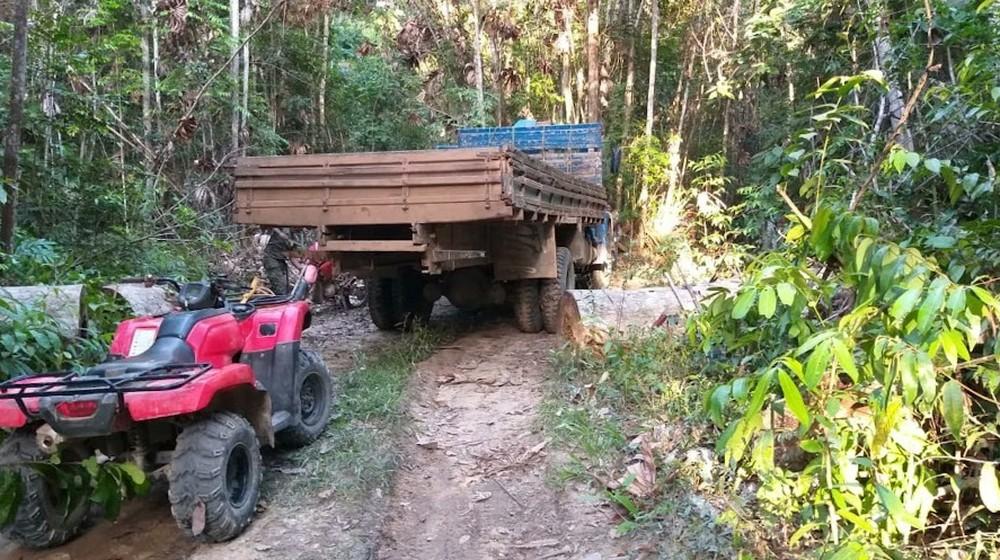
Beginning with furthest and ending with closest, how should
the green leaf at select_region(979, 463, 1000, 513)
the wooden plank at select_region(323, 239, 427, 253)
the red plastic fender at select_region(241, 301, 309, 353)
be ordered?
the wooden plank at select_region(323, 239, 427, 253) → the red plastic fender at select_region(241, 301, 309, 353) → the green leaf at select_region(979, 463, 1000, 513)

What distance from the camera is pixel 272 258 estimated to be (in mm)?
7645

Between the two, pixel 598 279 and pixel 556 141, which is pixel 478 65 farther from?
pixel 598 279

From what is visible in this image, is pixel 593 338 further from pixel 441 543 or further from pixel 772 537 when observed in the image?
pixel 772 537

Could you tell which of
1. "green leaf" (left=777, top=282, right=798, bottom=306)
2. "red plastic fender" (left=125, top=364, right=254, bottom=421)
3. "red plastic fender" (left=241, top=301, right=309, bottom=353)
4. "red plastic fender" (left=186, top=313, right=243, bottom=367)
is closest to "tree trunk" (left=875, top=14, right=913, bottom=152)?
"green leaf" (left=777, top=282, right=798, bottom=306)

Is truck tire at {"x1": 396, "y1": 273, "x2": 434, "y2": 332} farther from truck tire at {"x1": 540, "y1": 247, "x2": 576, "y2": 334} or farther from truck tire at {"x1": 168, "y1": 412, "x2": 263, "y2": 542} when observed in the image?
truck tire at {"x1": 168, "y1": 412, "x2": 263, "y2": 542}

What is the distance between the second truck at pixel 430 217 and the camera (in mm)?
5062

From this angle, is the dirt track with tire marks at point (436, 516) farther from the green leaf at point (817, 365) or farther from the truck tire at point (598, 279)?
the truck tire at point (598, 279)

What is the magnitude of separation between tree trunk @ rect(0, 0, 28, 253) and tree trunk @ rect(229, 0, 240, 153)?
188 inches

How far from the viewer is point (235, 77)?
11250 mm

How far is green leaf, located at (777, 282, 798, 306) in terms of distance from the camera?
1876 millimetres

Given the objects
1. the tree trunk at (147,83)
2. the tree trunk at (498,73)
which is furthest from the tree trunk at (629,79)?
the tree trunk at (147,83)

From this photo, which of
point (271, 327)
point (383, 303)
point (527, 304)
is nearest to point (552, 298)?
point (527, 304)

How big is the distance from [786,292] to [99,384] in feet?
9.28

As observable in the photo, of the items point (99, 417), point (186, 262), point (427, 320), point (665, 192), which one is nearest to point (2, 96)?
point (186, 262)
